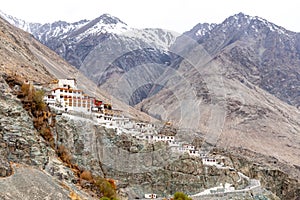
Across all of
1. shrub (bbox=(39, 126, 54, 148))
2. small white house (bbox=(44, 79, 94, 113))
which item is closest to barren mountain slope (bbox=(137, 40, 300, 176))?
small white house (bbox=(44, 79, 94, 113))

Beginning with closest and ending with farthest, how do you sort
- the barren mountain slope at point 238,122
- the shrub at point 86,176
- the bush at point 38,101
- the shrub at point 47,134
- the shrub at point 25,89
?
the shrub at point 86,176, the shrub at point 47,134, the bush at point 38,101, the shrub at point 25,89, the barren mountain slope at point 238,122

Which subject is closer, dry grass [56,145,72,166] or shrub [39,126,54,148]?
shrub [39,126,54,148]

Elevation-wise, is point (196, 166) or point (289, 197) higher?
point (196, 166)

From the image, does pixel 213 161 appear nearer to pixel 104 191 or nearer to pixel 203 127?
pixel 104 191

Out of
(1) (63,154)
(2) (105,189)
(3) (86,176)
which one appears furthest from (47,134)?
(2) (105,189)

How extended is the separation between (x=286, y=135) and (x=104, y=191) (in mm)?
139404

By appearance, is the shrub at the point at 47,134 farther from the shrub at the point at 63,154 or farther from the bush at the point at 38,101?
the bush at the point at 38,101

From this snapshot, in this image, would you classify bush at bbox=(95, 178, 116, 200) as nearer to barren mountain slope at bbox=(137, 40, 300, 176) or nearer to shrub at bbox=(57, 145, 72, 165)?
shrub at bbox=(57, 145, 72, 165)

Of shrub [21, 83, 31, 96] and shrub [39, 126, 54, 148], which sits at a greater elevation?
shrub [21, 83, 31, 96]

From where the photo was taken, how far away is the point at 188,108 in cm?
18138

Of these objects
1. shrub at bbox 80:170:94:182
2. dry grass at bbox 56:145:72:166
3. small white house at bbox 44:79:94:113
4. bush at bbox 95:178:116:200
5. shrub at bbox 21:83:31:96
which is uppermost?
shrub at bbox 21:83:31:96

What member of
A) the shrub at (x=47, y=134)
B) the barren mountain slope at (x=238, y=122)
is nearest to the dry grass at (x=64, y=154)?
the shrub at (x=47, y=134)

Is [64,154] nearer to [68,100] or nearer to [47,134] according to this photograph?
[47,134]

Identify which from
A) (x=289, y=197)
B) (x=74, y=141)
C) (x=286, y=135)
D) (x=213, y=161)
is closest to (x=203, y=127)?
(x=286, y=135)
